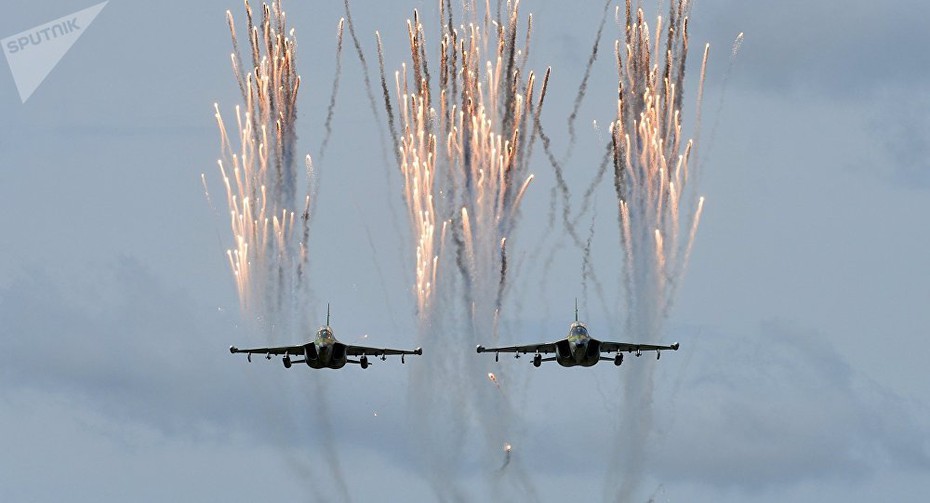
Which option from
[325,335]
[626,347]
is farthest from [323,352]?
[626,347]

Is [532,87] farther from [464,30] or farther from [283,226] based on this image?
[283,226]

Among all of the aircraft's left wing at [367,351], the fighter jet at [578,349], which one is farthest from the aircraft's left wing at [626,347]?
the aircraft's left wing at [367,351]

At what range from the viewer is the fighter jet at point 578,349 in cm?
16400

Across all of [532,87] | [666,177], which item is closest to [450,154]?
[532,87]

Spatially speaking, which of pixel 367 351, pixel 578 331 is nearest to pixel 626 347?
pixel 578 331

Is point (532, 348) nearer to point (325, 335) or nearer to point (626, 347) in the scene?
point (626, 347)

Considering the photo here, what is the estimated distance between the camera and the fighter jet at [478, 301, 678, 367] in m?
164

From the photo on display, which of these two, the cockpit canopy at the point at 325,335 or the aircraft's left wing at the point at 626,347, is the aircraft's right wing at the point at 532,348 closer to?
the aircraft's left wing at the point at 626,347

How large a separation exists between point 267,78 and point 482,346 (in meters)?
30.6

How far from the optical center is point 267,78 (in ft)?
525

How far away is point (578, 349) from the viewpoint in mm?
163750

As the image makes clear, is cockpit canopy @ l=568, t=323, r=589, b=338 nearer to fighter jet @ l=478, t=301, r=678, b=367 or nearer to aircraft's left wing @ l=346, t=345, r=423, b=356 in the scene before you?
fighter jet @ l=478, t=301, r=678, b=367

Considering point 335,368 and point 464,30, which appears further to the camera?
point 335,368

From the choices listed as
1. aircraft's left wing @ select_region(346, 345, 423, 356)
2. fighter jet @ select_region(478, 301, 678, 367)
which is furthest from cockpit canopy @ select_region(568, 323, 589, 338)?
aircraft's left wing @ select_region(346, 345, 423, 356)
